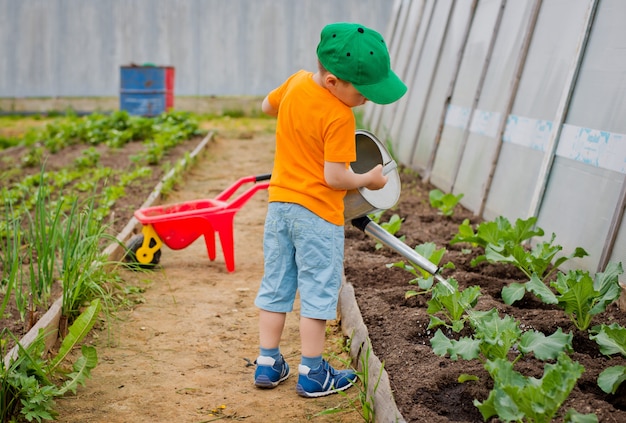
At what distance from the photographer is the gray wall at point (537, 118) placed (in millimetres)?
4125

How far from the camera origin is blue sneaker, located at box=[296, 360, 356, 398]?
331cm

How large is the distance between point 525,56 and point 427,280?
263cm

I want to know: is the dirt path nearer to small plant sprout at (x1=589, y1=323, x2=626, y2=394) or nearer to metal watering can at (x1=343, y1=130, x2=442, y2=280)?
metal watering can at (x1=343, y1=130, x2=442, y2=280)

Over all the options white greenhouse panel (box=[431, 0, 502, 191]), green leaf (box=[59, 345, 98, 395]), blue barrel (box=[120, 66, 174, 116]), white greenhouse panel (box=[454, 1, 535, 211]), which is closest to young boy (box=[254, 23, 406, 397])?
green leaf (box=[59, 345, 98, 395])

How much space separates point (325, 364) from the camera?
3350mm

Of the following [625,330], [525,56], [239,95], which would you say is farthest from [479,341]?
[239,95]

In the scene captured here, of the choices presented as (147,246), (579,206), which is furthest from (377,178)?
(147,246)

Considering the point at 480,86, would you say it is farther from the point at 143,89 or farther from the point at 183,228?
the point at 143,89

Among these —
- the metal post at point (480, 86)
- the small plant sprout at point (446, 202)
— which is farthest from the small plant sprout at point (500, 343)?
the metal post at point (480, 86)

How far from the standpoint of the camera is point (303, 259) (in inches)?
128

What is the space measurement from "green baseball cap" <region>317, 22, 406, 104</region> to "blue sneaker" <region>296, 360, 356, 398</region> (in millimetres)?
1146

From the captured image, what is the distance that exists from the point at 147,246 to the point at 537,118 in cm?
263

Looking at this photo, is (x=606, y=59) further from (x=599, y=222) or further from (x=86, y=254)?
(x=86, y=254)

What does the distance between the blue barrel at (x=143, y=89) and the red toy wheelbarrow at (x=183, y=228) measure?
345 inches
